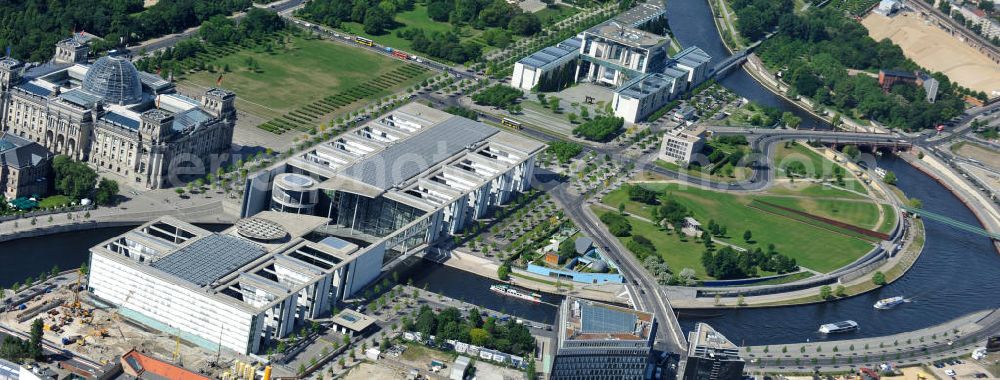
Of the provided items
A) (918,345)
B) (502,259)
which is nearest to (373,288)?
(502,259)

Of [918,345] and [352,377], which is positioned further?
[918,345]

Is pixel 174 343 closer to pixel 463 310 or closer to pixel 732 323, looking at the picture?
pixel 463 310

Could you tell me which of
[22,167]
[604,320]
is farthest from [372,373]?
[22,167]

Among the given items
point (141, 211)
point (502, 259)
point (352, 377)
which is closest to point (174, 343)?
point (352, 377)

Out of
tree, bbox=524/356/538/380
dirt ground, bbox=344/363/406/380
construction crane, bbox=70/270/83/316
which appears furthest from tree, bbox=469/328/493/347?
construction crane, bbox=70/270/83/316

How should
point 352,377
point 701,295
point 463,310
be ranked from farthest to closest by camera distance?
point 701,295 → point 463,310 → point 352,377

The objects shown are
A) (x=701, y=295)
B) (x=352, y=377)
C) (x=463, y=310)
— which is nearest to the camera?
(x=352, y=377)

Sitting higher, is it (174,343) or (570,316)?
(570,316)
